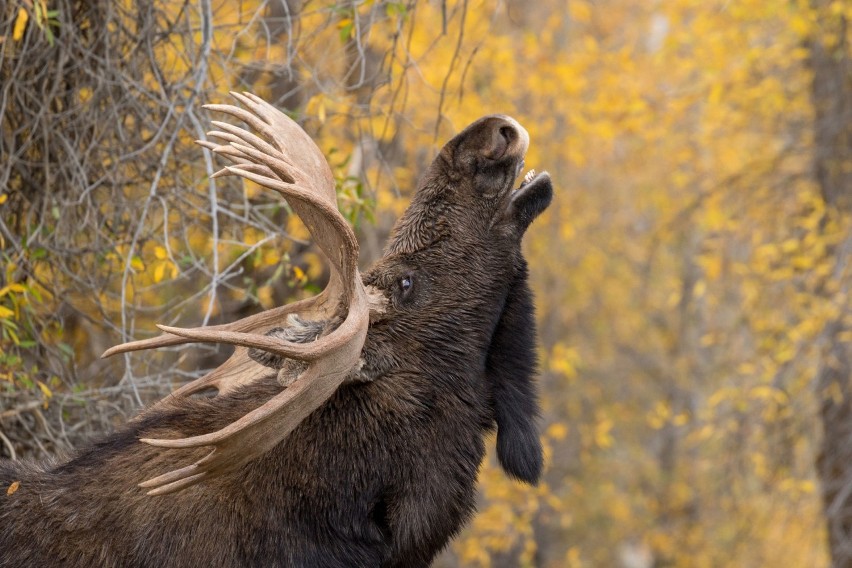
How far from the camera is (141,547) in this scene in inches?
130

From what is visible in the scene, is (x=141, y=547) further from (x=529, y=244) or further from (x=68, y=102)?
(x=529, y=244)

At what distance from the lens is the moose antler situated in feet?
10.1

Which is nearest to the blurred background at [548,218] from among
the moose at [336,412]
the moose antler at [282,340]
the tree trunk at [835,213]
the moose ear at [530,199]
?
the tree trunk at [835,213]

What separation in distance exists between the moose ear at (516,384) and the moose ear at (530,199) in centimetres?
17

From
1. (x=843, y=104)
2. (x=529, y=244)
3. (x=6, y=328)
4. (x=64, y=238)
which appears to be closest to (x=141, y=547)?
(x=6, y=328)

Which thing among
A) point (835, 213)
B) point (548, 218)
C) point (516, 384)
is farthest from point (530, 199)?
point (548, 218)

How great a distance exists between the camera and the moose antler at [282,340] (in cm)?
307

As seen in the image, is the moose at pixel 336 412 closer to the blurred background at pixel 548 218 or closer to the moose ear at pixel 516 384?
the moose ear at pixel 516 384

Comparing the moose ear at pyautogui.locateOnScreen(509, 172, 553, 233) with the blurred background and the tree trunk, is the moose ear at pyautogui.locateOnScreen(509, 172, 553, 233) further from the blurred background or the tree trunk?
the tree trunk

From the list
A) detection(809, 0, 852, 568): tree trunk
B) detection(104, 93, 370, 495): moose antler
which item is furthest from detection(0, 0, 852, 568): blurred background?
detection(104, 93, 370, 495): moose antler

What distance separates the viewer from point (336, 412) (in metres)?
3.47

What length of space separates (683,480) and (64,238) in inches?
542

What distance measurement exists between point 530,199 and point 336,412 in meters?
0.91

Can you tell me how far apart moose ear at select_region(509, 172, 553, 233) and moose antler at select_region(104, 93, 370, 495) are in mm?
567
